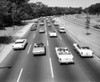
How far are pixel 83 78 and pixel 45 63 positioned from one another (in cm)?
620

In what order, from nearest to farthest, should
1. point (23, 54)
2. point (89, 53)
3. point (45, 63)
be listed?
point (45, 63) < point (89, 53) < point (23, 54)

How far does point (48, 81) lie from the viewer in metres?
15.0

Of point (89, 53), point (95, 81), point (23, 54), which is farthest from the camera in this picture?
point (23, 54)

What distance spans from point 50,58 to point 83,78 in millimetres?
7347

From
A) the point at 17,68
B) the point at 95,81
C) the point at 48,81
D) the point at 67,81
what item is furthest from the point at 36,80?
the point at 95,81

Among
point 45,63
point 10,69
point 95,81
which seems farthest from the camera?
point 45,63

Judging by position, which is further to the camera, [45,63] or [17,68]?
[45,63]

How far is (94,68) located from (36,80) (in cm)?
753

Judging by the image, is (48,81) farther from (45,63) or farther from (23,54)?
(23,54)

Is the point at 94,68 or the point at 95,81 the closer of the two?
the point at 95,81

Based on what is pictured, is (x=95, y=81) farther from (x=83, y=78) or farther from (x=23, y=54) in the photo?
(x=23, y=54)

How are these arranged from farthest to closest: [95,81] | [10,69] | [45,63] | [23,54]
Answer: [23,54], [45,63], [10,69], [95,81]

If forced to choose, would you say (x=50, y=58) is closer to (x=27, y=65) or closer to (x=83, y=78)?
(x=27, y=65)

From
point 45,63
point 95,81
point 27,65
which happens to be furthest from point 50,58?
point 95,81
